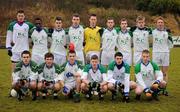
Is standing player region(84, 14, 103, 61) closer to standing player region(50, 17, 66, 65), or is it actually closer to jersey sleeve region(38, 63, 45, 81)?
standing player region(50, 17, 66, 65)

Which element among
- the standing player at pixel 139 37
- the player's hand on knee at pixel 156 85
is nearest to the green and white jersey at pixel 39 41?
the standing player at pixel 139 37

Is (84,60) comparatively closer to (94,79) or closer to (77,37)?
(77,37)

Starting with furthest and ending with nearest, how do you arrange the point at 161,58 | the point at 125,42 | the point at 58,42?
the point at 161,58
the point at 125,42
the point at 58,42

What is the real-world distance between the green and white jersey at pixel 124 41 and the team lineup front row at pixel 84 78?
0.91m

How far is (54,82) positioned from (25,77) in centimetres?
68

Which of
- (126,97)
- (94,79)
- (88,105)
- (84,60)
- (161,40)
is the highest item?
(161,40)

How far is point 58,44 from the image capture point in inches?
404

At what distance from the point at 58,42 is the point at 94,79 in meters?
1.49

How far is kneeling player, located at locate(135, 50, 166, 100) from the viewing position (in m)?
9.32

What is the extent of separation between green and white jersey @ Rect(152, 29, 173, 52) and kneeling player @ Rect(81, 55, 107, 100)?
190 cm

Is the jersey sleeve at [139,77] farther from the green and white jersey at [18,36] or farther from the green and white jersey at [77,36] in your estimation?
the green and white jersey at [18,36]

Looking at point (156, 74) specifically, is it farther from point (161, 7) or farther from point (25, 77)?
point (161, 7)

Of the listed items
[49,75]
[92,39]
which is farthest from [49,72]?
[92,39]

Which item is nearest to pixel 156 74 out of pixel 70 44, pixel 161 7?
pixel 70 44
